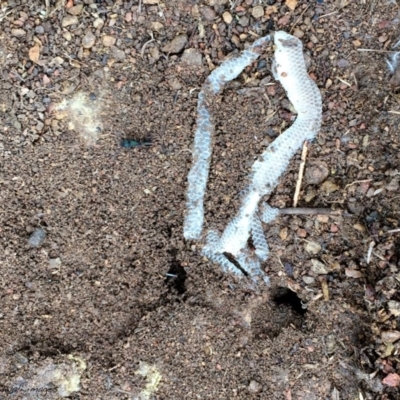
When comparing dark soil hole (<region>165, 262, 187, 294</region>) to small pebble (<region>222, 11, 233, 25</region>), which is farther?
dark soil hole (<region>165, 262, 187, 294</region>)

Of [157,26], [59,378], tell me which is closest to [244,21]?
[157,26]

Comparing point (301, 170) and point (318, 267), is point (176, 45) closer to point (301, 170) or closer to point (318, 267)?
point (301, 170)

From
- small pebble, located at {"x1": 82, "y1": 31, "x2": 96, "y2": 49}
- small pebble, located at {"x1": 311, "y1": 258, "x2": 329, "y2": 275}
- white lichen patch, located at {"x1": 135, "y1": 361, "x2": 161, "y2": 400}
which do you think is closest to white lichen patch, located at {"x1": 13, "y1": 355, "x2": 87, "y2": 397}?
white lichen patch, located at {"x1": 135, "y1": 361, "x2": 161, "y2": 400}

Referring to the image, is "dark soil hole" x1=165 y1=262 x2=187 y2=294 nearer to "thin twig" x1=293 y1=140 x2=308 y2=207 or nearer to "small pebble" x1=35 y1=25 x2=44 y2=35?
"thin twig" x1=293 y1=140 x2=308 y2=207

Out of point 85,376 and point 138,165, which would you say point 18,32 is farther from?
point 85,376

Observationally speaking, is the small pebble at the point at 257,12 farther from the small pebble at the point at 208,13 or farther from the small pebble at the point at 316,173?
the small pebble at the point at 316,173

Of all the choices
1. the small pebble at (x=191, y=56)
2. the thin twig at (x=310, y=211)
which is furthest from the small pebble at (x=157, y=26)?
the thin twig at (x=310, y=211)

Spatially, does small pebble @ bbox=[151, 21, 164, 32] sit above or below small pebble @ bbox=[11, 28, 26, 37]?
above
